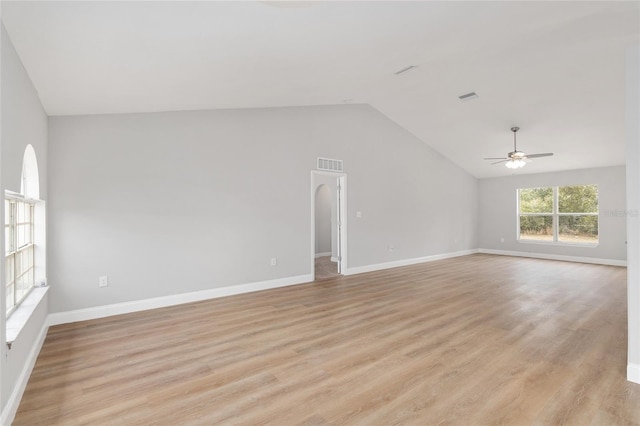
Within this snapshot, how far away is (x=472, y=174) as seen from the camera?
9539mm

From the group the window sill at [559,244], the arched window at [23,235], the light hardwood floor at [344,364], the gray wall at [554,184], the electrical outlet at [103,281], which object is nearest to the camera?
the light hardwood floor at [344,364]

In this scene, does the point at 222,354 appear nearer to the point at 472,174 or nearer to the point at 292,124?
the point at 292,124

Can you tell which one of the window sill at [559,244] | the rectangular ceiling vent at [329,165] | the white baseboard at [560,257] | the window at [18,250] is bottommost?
the white baseboard at [560,257]

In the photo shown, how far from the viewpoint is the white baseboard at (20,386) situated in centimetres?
179

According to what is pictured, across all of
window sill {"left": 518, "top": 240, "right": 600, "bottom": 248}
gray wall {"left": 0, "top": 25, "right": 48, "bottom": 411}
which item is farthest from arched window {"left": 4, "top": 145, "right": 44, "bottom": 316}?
window sill {"left": 518, "top": 240, "right": 600, "bottom": 248}

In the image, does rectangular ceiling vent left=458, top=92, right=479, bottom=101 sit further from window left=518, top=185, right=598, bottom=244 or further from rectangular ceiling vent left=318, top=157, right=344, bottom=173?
window left=518, top=185, right=598, bottom=244

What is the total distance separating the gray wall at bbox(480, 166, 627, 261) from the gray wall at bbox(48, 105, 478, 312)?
4.51 metres

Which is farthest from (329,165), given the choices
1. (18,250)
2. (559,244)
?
(559,244)

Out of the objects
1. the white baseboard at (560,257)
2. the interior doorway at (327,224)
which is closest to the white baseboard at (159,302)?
the interior doorway at (327,224)

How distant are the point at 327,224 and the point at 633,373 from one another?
7073 mm

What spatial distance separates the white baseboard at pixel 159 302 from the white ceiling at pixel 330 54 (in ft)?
7.58

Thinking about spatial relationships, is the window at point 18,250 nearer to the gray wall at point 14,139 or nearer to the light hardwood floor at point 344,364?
the gray wall at point 14,139

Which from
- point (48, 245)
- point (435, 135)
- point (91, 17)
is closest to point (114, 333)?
point (48, 245)

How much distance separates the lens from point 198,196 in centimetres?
446
